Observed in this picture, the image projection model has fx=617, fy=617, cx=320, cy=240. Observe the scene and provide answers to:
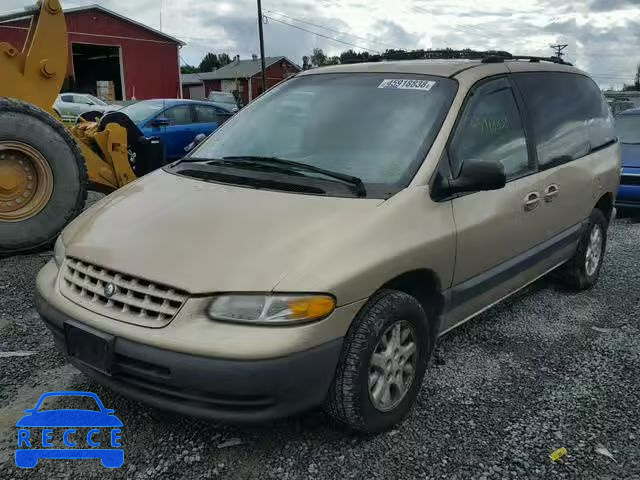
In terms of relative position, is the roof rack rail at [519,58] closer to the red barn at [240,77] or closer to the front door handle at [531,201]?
the front door handle at [531,201]

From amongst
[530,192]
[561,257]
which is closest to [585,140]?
[561,257]

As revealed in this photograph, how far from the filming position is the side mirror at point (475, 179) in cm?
315

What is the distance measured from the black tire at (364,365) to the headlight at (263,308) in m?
0.31

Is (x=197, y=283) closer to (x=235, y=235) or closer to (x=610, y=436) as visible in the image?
(x=235, y=235)

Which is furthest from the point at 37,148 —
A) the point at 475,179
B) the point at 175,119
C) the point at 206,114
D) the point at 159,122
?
the point at 206,114

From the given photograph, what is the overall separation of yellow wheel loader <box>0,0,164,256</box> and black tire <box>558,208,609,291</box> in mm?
4434

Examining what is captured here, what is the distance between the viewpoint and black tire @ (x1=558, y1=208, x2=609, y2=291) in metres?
4.98

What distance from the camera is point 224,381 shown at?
2418 millimetres

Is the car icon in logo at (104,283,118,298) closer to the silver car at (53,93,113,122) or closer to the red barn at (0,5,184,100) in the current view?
the silver car at (53,93,113,122)

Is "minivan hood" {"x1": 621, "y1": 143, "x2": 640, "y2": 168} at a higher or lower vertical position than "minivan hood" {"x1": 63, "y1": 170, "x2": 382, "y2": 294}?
lower

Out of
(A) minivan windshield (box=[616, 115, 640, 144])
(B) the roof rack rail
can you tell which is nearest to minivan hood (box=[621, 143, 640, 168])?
(A) minivan windshield (box=[616, 115, 640, 144])

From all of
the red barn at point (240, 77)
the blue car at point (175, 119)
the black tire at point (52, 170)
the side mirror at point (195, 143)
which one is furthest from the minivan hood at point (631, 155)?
the red barn at point (240, 77)

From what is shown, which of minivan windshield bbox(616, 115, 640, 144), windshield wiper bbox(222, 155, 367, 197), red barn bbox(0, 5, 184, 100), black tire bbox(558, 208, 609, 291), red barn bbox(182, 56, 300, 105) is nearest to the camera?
windshield wiper bbox(222, 155, 367, 197)

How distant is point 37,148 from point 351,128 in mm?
3530
